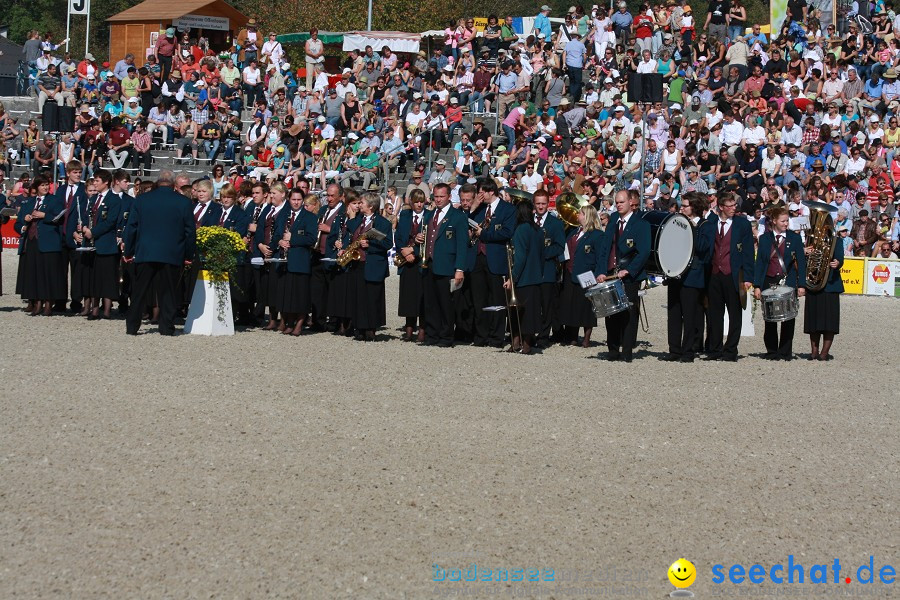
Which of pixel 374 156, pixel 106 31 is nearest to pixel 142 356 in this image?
pixel 374 156

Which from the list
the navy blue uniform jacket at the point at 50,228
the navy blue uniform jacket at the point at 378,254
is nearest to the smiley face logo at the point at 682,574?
the navy blue uniform jacket at the point at 378,254

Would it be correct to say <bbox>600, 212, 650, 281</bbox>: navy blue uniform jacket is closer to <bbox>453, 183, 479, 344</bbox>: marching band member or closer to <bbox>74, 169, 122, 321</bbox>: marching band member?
<bbox>453, 183, 479, 344</bbox>: marching band member

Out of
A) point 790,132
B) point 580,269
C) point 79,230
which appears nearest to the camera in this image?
point 580,269

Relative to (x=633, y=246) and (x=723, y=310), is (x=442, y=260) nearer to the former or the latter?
(x=633, y=246)

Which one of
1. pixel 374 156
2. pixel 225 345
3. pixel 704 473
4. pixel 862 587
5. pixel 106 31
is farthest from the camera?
pixel 106 31

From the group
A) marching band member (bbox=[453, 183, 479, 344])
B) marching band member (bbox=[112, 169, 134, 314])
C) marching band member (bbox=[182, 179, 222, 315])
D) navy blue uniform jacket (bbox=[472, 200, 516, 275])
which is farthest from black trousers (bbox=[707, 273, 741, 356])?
marching band member (bbox=[112, 169, 134, 314])

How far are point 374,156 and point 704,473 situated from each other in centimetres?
2008

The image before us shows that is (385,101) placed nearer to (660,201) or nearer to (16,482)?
(660,201)

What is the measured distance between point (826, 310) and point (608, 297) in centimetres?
295

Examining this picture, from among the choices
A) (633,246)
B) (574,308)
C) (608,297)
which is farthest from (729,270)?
(574,308)

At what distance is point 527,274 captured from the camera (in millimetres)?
14078

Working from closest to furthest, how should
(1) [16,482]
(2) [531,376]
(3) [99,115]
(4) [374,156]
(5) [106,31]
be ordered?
(1) [16,482]
(2) [531,376]
(4) [374,156]
(3) [99,115]
(5) [106,31]

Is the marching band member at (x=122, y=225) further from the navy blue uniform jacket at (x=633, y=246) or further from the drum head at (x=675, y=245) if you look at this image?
the drum head at (x=675, y=245)

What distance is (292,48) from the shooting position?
52281 mm
